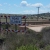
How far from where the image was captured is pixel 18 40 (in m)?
12.6

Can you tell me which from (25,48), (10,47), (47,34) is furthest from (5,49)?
(47,34)

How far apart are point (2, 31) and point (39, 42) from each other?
633cm

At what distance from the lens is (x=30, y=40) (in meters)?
13.1

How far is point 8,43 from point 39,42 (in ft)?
6.55

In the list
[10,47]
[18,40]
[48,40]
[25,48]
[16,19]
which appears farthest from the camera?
[16,19]

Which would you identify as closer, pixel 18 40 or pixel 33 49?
pixel 33 49

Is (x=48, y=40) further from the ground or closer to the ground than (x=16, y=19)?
closer to the ground

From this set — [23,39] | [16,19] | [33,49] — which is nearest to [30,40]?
[23,39]

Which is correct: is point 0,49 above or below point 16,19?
below

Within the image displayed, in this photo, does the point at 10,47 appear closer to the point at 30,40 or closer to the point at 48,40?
the point at 30,40

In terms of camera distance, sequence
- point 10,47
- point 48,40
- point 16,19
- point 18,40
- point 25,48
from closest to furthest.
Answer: point 25,48 < point 10,47 < point 18,40 < point 48,40 < point 16,19

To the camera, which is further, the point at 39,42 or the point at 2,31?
the point at 2,31

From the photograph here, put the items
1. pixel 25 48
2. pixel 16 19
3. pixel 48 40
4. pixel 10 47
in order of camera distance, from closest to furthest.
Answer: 1. pixel 25 48
2. pixel 10 47
3. pixel 48 40
4. pixel 16 19

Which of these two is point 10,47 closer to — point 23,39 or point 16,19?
point 23,39
